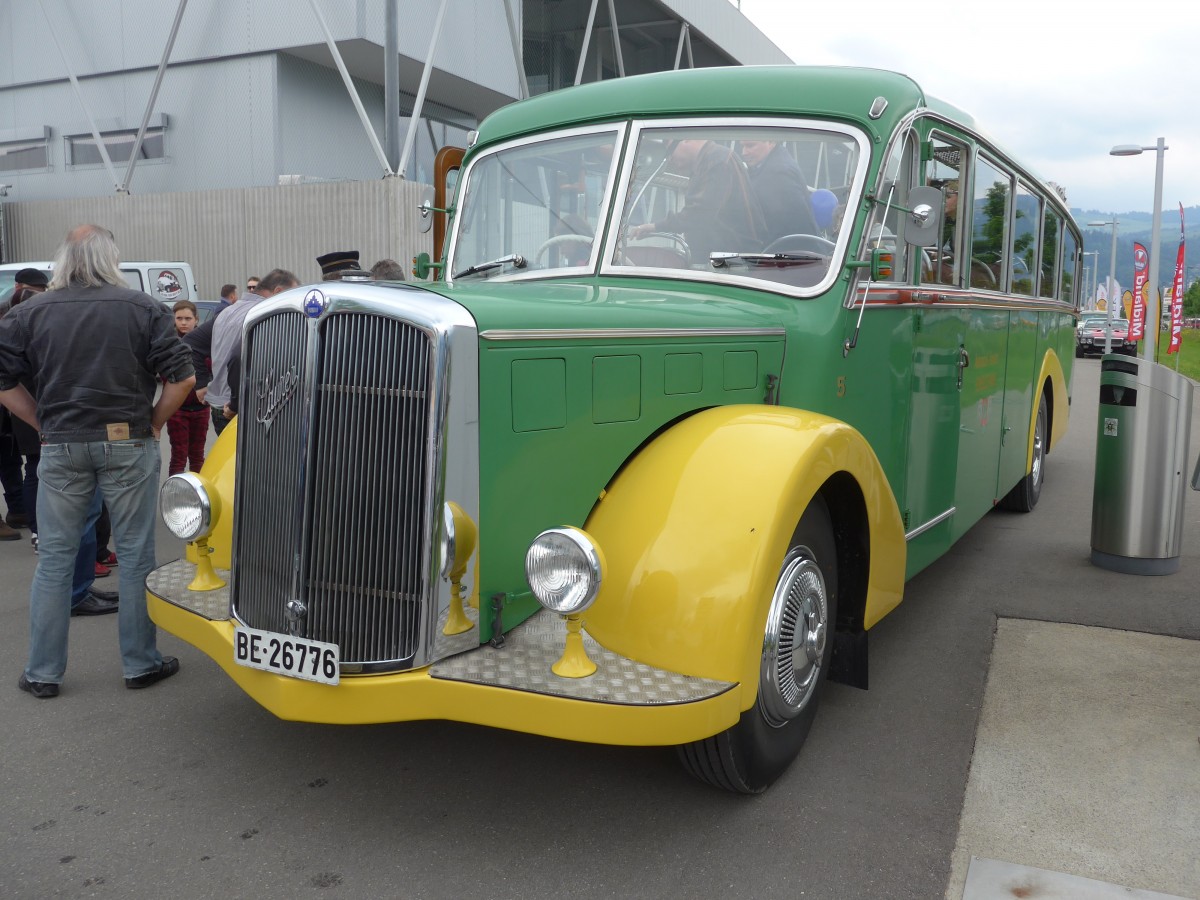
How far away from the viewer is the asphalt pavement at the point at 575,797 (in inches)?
114

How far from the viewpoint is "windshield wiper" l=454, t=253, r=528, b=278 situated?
440cm

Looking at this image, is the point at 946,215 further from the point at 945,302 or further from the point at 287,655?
the point at 287,655

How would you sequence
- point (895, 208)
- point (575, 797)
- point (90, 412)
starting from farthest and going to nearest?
point (895, 208)
point (90, 412)
point (575, 797)

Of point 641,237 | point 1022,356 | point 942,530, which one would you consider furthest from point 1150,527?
point 641,237

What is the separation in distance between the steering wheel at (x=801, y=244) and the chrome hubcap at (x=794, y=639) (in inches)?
51.9

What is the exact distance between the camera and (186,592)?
3576 mm

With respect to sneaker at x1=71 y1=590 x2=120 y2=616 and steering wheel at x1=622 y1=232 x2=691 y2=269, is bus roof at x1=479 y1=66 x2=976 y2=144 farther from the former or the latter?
sneaker at x1=71 y1=590 x2=120 y2=616

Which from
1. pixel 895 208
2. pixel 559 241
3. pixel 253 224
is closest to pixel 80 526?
pixel 559 241

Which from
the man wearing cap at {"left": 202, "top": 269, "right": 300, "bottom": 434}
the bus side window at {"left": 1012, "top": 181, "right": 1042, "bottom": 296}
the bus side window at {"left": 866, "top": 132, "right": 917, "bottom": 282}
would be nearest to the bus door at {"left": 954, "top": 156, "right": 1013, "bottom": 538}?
the bus side window at {"left": 1012, "top": 181, "right": 1042, "bottom": 296}

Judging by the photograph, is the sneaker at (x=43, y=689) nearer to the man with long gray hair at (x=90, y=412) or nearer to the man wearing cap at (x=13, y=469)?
the man with long gray hair at (x=90, y=412)

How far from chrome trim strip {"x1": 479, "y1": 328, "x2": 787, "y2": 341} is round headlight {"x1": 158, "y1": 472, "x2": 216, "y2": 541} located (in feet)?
4.23

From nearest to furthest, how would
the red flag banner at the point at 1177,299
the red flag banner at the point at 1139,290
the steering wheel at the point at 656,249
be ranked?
the steering wheel at the point at 656,249, the red flag banner at the point at 1177,299, the red flag banner at the point at 1139,290

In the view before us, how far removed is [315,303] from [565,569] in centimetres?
102

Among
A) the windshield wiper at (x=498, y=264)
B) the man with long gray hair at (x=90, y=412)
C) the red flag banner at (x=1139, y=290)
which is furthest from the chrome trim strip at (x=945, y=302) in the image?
the red flag banner at (x=1139, y=290)
